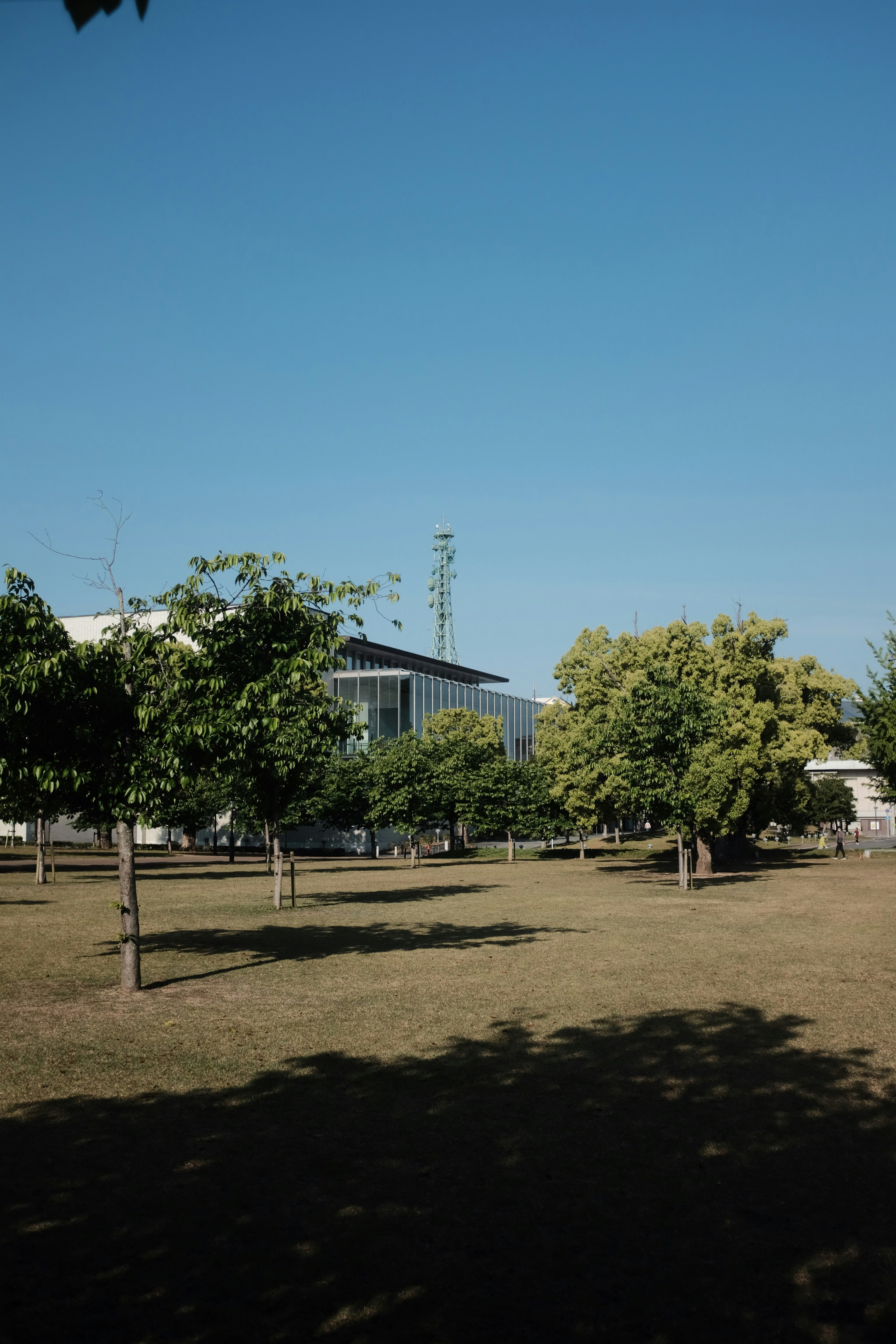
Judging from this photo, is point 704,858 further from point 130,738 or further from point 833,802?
point 833,802

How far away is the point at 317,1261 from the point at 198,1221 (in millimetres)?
935

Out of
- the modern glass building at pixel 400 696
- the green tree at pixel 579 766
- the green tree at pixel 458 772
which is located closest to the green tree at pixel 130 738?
the green tree at pixel 579 766

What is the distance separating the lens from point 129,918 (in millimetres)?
13836

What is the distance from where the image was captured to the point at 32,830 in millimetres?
82875

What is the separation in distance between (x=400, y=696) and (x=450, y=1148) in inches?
2879

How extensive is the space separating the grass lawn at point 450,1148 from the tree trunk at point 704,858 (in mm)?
24067

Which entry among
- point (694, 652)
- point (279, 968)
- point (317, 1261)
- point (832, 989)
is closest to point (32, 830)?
point (694, 652)

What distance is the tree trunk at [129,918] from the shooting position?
13750 mm

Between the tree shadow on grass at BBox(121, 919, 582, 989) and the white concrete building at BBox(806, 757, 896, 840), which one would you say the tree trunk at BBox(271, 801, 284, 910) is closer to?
the tree shadow on grass at BBox(121, 919, 582, 989)

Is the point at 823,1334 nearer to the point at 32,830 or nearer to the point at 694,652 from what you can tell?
the point at 694,652

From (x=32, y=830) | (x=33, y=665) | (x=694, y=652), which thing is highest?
(x=694, y=652)

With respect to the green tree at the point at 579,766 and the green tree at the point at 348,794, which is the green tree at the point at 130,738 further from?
the green tree at the point at 348,794

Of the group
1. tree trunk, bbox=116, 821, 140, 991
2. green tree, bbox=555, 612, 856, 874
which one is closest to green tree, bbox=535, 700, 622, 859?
green tree, bbox=555, 612, 856, 874

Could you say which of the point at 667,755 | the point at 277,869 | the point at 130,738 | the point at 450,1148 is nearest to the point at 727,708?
the point at 667,755
